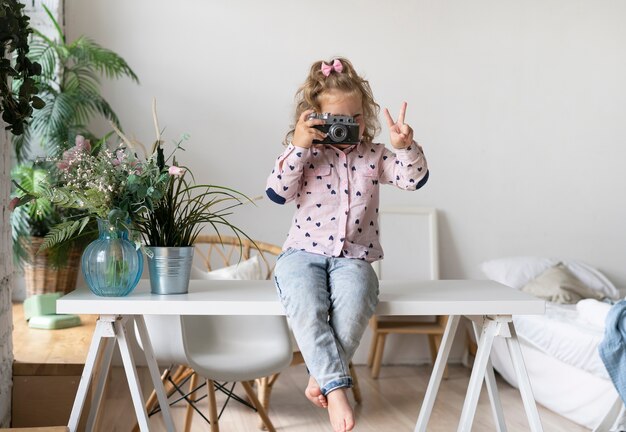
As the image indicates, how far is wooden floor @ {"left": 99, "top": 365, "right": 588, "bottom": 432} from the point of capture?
3066mm

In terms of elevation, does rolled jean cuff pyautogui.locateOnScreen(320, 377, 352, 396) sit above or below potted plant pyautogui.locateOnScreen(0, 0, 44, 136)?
below

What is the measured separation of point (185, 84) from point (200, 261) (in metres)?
0.88

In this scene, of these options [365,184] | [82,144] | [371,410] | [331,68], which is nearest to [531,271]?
[371,410]

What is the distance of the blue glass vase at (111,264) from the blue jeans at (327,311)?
36 cm

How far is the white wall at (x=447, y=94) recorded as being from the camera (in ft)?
12.8

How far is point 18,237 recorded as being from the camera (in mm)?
3098

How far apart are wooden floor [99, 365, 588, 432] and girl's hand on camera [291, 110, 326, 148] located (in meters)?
1.37

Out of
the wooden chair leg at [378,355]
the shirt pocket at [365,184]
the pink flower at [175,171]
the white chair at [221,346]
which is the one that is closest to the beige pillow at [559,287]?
the wooden chair leg at [378,355]

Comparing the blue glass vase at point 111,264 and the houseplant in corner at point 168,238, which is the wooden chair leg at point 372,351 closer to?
the houseplant in corner at point 168,238

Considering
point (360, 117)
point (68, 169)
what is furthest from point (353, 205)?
point (68, 169)

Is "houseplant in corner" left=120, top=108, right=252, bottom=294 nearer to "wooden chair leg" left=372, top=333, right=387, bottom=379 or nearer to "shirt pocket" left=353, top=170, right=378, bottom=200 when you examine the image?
"shirt pocket" left=353, top=170, right=378, bottom=200

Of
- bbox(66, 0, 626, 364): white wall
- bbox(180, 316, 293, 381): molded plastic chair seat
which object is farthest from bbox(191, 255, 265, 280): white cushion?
bbox(66, 0, 626, 364): white wall

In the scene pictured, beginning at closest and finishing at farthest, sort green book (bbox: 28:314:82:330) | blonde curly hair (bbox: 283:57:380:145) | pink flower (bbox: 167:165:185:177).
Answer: pink flower (bbox: 167:165:185:177), blonde curly hair (bbox: 283:57:380:145), green book (bbox: 28:314:82:330)

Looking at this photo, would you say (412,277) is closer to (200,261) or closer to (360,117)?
(200,261)
